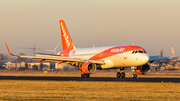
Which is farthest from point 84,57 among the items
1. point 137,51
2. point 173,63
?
point 173,63

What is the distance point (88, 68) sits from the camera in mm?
46250

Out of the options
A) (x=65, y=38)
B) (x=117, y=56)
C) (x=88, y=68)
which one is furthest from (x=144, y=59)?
(x=65, y=38)

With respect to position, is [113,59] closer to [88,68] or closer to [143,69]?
[88,68]

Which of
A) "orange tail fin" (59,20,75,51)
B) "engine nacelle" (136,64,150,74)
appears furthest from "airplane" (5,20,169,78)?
"orange tail fin" (59,20,75,51)

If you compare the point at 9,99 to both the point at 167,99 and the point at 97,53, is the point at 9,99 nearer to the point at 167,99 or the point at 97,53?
the point at 167,99

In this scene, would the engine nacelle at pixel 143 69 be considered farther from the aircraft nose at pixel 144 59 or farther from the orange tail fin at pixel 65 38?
the orange tail fin at pixel 65 38

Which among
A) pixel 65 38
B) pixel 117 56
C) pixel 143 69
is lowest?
pixel 143 69

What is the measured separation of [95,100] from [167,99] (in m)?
4.00

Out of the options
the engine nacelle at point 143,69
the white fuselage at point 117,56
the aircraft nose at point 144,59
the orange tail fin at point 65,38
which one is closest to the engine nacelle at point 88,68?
the white fuselage at point 117,56

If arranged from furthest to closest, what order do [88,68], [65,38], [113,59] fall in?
[65,38] < [113,59] < [88,68]

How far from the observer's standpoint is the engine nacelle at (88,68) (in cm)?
4531

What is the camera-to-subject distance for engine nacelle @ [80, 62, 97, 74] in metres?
45.3

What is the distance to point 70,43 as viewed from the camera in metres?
60.5

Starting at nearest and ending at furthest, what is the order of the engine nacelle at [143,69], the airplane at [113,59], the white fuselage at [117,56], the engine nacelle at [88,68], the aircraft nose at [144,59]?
the aircraft nose at [144,59] < the white fuselage at [117,56] < the airplane at [113,59] < the engine nacelle at [88,68] < the engine nacelle at [143,69]
